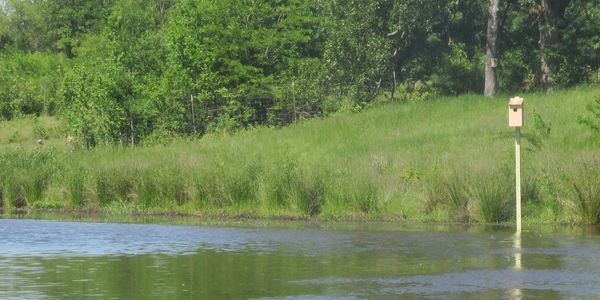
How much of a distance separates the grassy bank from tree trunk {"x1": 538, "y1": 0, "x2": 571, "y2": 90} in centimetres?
1058

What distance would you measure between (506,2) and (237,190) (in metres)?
34.4

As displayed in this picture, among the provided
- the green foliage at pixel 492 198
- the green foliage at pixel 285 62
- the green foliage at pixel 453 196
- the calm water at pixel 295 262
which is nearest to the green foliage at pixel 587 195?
the calm water at pixel 295 262

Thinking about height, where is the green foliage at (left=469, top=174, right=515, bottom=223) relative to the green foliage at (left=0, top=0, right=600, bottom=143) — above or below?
below

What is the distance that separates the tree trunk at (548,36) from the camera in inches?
2125

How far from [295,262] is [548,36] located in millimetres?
38208

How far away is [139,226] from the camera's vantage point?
1061 inches

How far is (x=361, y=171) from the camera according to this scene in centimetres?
3122

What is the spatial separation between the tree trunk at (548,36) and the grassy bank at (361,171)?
10.6 meters

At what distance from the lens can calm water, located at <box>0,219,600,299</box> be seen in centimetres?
1636

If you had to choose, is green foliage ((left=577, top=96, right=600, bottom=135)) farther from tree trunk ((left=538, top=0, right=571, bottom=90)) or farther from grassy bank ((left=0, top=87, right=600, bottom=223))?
tree trunk ((left=538, top=0, right=571, bottom=90))

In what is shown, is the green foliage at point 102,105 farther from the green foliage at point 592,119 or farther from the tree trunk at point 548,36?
the green foliage at point 592,119

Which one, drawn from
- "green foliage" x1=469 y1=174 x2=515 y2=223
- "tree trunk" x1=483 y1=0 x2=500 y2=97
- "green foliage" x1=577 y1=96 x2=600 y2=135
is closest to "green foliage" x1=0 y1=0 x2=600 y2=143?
"tree trunk" x1=483 y1=0 x2=500 y2=97

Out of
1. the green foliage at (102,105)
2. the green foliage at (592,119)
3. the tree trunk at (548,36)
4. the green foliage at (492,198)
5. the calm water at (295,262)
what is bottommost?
the calm water at (295,262)

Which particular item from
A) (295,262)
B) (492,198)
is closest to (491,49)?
(492,198)
